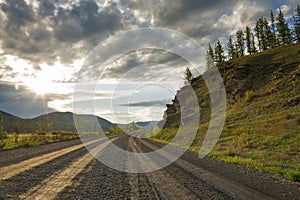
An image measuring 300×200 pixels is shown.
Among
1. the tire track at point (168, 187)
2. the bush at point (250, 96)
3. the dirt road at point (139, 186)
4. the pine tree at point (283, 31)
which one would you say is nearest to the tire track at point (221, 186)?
the dirt road at point (139, 186)

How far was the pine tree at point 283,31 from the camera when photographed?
279 feet

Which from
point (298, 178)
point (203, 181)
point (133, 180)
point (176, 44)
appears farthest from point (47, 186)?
point (176, 44)

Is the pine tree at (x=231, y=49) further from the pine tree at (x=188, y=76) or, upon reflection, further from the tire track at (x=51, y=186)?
the tire track at (x=51, y=186)

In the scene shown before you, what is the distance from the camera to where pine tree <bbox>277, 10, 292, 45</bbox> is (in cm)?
8512

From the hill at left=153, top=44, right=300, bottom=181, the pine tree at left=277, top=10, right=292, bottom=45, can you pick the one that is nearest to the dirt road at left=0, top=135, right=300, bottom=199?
the hill at left=153, top=44, right=300, bottom=181

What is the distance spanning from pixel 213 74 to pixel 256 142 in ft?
207

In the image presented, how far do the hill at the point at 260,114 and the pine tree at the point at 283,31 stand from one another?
931 cm

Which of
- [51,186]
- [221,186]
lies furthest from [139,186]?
[51,186]

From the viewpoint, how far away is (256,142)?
22.4 meters

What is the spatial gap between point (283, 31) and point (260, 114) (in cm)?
6164

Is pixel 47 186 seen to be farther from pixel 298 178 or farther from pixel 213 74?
pixel 213 74

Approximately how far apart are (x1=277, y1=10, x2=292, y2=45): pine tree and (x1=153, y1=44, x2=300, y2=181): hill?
9313 mm

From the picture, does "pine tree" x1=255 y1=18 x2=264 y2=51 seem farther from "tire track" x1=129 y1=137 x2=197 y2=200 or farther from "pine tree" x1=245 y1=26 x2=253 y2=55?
"tire track" x1=129 y1=137 x2=197 y2=200

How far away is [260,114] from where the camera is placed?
127 feet
